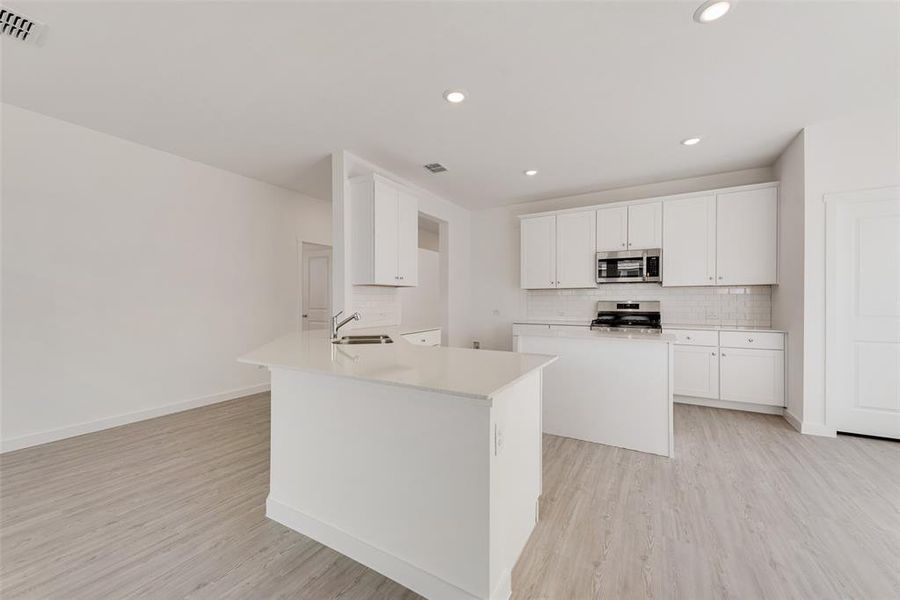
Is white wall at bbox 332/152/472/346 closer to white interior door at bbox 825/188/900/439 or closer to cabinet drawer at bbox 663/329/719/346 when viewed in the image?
cabinet drawer at bbox 663/329/719/346

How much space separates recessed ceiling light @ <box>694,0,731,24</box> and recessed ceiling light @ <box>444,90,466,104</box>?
140 cm

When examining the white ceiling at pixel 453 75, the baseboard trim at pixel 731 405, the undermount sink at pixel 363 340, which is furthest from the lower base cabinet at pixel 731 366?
the undermount sink at pixel 363 340

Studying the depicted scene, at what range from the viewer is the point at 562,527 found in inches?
75.1

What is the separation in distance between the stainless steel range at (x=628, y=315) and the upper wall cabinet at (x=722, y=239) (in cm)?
Result: 47

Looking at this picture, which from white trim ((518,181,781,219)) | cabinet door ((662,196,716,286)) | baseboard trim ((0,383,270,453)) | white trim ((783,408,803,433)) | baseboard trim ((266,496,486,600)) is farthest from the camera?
cabinet door ((662,196,716,286))

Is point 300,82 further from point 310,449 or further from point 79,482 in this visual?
point 79,482

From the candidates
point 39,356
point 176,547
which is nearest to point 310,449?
point 176,547

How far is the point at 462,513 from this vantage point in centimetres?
138

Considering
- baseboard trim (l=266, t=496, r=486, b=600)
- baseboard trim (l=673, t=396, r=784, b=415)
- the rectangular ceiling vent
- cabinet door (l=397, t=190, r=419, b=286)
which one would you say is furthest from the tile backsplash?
the rectangular ceiling vent

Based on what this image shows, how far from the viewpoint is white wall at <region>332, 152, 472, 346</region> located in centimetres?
366

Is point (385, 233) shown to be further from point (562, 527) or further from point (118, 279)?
point (562, 527)

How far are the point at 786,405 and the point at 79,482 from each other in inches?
235

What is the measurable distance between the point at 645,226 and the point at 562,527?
3.82 metres

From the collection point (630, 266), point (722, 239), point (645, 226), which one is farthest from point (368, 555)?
point (722, 239)
